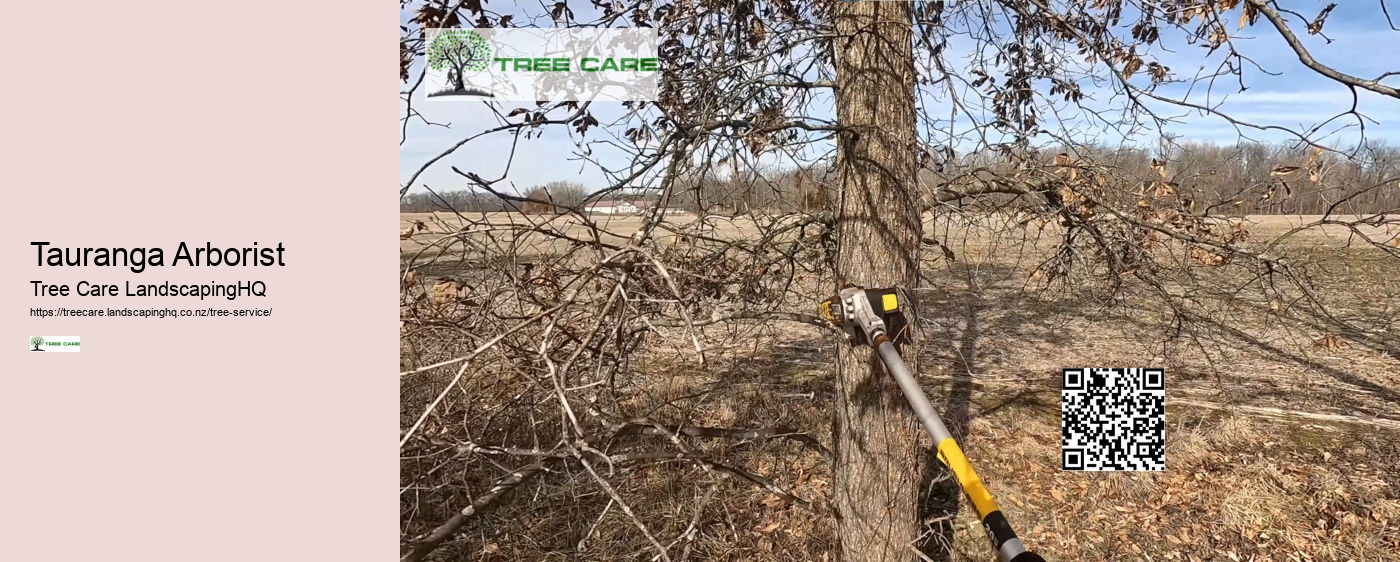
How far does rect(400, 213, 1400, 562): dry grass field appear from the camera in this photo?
362 cm

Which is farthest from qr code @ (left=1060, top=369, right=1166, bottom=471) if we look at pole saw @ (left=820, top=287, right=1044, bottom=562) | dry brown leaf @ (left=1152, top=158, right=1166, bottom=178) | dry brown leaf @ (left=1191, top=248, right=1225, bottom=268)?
pole saw @ (left=820, top=287, right=1044, bottom=562)

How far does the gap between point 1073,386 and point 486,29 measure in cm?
315

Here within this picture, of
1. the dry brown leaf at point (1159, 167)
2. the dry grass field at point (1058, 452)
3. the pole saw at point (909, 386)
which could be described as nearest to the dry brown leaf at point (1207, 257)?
the dry grass field at point (1058, 452)

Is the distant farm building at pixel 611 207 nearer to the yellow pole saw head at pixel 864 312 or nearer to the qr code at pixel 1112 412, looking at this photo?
the yellow pole saw head at pixel 864 312

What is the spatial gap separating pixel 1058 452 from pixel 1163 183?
8.29 feet

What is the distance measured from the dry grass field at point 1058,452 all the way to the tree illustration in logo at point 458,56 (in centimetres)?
51

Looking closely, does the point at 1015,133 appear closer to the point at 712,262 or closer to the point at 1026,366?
the point at 712,262

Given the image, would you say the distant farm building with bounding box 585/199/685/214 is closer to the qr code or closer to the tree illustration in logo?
the tree illustration in logo

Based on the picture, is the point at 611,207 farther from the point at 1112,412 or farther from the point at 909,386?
the point at 1112,412

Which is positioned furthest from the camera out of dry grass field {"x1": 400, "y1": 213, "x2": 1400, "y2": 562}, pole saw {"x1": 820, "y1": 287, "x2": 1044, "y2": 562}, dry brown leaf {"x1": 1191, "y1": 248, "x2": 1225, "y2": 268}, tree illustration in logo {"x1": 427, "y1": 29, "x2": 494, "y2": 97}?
dry grass field {"x1": 400, "y1": 213, "x2": 1400, "y2": 562}

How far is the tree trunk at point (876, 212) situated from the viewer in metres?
2.56

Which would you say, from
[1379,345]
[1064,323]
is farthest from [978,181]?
[1379,345]

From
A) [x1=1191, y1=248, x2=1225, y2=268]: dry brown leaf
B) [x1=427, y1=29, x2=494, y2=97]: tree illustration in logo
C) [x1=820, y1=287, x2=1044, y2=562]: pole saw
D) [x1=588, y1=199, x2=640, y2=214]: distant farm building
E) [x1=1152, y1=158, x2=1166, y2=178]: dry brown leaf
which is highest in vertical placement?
[x1=427, y1=29, x2=494, y2=97]: tree illustration in logo

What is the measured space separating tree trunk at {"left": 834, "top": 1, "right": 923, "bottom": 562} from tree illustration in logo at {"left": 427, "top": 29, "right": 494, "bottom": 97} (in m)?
1.28
